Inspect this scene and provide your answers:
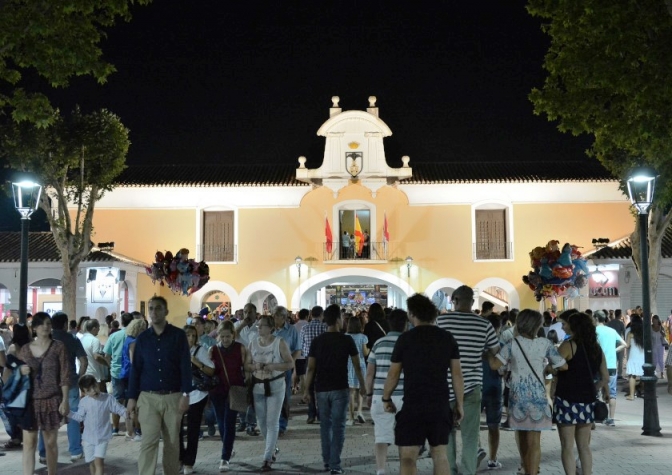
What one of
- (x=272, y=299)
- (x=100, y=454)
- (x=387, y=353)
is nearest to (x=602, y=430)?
(x=387, y=353)

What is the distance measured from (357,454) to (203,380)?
7.12 ft

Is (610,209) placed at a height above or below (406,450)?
above

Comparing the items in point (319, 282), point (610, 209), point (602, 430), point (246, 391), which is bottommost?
point (602, 430)

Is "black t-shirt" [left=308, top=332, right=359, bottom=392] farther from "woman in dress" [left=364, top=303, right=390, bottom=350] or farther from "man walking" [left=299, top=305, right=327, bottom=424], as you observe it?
"man walking" [left=299, top=305, right=327, bottom=424]

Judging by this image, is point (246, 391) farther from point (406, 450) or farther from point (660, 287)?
point (660, 287)

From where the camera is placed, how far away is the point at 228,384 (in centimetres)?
903

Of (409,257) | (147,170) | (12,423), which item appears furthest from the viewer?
(147,170)

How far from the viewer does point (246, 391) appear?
9023 millimetres

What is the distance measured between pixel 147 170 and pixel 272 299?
703cm

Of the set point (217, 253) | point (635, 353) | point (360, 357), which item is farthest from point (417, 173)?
point (360, 357)

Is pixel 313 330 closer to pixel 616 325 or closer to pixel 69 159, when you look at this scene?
pixel 616 325

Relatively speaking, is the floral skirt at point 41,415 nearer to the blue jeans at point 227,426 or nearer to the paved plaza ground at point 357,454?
the paved plaza ground at point 357,454

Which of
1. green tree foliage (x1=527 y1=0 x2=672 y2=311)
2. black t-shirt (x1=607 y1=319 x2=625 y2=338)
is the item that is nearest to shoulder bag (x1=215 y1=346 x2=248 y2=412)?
green tree foliage (x1=527 y1=0 x2=672 y2=311)

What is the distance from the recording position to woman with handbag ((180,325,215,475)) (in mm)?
8758
